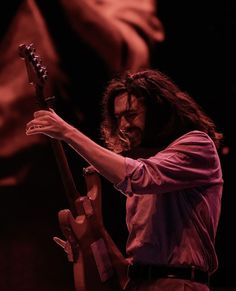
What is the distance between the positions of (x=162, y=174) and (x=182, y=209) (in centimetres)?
17

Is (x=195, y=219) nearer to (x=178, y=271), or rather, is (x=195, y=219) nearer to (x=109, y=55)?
(x=178, y=271)

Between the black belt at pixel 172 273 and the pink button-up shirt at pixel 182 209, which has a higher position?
the pink button-up shirt at pixel 182 209

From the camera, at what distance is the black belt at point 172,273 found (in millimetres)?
1581

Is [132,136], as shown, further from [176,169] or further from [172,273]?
[172,273]

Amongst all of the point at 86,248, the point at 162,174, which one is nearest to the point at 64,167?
the point at 86,248

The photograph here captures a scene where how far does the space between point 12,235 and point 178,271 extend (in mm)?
1658

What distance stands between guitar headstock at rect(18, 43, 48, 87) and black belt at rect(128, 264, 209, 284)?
0.69m

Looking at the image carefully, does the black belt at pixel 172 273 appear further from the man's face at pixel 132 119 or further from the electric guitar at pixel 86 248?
the man's face at pixel 132 119

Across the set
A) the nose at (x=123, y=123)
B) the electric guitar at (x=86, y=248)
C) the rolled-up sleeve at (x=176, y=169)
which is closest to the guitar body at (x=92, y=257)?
the electric guitar at (x=86, y=248)

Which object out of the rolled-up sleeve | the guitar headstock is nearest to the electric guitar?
the guitar headstock

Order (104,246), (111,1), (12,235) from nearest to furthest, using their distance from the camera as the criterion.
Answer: (104,246), (12,235), (111,1)

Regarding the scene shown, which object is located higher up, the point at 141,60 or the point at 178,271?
the point at 141,60

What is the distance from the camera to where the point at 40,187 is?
314cm

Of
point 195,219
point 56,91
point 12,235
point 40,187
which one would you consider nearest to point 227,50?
point 56,91
